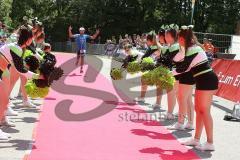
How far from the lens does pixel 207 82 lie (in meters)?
8.91

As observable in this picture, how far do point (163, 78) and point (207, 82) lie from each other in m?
1.97

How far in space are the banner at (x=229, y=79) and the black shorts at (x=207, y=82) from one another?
658 centimetres

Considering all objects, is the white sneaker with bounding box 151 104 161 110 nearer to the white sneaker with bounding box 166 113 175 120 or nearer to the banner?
the white sneaker with bounding box 166 113 175 120

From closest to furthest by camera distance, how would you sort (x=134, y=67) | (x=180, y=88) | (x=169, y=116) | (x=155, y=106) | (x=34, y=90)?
(x=34, y=90) → (x=180, y=88) → (x=169, y=116) → (x=134, y=67) → (x=155, y=106)

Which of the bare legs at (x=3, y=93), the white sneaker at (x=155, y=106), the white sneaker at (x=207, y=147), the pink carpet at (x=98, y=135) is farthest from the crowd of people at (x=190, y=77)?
the bare legs at (x=3, y=93)

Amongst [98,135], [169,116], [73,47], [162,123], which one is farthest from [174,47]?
[73,47]

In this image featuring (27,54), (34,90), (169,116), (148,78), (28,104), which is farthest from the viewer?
(28,104)

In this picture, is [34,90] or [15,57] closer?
[15,57]

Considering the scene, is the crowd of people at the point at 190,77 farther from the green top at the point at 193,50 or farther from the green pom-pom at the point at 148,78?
the green pom-pom at the point at 148,78

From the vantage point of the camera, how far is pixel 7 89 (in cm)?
936

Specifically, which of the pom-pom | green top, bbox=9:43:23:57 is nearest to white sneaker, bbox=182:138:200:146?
the pom-pom

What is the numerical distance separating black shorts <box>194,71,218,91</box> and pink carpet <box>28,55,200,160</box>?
116cm

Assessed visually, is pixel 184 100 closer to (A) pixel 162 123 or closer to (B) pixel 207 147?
(A) pixel 162 123

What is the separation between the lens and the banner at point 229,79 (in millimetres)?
15946
